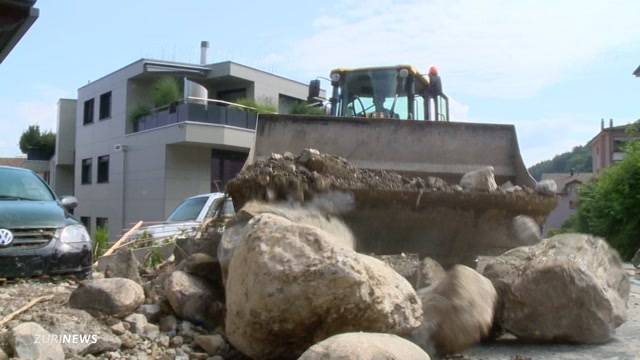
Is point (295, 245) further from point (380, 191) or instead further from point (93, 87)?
point (93, 87)

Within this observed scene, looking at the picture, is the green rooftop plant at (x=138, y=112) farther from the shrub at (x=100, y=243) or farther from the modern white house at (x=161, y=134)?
the shrub at (x=100, y=243)

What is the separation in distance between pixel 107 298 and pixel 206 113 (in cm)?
1689

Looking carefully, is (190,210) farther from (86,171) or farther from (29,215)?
(86,171)

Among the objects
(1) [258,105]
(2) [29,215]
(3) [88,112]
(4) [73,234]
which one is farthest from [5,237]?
(3) [88,112]

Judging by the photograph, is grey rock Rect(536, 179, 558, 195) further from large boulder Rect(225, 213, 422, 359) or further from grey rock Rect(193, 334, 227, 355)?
grey rock Rect(193, 334, 227, 355)

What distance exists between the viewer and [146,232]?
917 cm

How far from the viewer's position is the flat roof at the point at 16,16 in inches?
83.9

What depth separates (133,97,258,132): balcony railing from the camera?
20578 mm

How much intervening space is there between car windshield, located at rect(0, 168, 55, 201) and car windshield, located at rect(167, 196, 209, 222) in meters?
2.99

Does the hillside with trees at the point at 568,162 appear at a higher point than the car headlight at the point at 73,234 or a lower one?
higher

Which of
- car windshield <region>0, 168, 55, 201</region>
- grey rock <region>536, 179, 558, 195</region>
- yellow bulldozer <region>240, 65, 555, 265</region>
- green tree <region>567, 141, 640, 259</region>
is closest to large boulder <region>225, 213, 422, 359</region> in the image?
yellow bulldozer <region>240, 65, 555, 265</region>

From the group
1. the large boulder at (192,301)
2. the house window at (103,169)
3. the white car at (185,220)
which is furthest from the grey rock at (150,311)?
the house window at (103,169)

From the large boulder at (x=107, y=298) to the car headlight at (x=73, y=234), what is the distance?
1.71 meters

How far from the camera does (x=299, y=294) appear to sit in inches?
136
